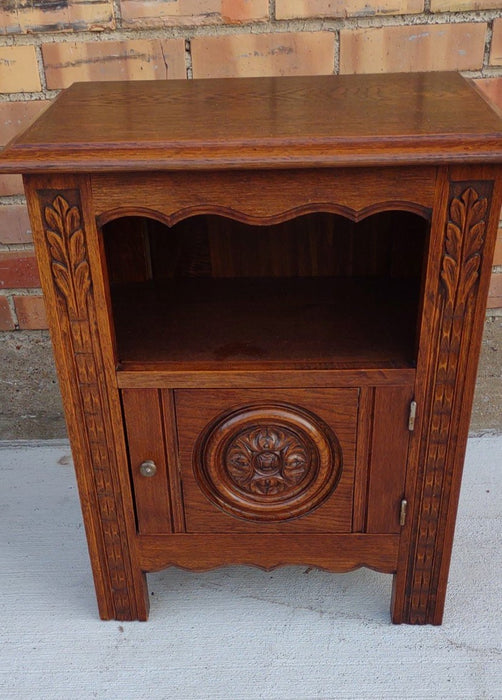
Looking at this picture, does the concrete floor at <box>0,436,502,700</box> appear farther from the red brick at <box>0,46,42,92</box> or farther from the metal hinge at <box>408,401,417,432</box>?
the red brick at <box>0,46,42,92</box>

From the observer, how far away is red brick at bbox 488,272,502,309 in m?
1.80

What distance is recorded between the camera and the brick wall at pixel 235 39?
155 centimetres

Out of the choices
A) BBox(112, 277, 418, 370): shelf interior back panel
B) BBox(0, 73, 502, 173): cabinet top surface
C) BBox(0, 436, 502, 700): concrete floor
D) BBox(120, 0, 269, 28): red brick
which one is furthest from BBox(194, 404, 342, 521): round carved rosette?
BBox(120, 0, 269, 28): red brick

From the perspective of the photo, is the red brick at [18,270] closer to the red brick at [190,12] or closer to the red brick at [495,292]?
the red brick at [190,12]

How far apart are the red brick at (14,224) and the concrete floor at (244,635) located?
28.1 inches

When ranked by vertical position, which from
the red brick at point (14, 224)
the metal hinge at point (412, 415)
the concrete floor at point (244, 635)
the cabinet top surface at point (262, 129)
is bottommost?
the concrete floor at point (244, 635)

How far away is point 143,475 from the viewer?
129cm

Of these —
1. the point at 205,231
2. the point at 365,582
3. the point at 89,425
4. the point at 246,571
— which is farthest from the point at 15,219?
the point at 365,582

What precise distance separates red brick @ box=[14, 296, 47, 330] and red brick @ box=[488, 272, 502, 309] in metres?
1.16

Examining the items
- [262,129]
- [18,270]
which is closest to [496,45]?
[262,129]

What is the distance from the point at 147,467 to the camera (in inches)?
50.4

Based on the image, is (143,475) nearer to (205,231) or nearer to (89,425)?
(89,425)

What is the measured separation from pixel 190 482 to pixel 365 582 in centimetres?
49

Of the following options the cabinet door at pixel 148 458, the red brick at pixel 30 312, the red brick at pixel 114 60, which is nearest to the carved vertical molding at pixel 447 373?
the cabinet door at pixel 148 458
